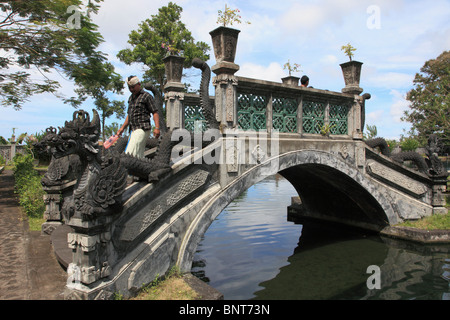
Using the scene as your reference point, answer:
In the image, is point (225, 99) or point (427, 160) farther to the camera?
point (427, 160)

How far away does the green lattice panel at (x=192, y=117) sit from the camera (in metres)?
8.55

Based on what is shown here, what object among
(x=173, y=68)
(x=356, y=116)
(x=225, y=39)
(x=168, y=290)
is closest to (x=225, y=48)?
(x=225, y=39)

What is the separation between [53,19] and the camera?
412 inches

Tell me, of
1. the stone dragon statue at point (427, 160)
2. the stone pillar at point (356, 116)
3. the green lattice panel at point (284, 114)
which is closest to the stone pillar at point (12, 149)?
the green lattice panel at point (284, 114)

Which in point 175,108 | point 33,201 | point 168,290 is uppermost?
point 175,108

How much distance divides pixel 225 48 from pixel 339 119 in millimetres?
4499

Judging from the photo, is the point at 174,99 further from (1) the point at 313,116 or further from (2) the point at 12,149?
(2) the point at 12,149

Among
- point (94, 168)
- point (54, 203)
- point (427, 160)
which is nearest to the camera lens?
point (94, 168)

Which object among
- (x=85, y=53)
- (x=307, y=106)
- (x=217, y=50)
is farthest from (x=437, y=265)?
(x=85, y=53)

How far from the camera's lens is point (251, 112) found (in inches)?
284

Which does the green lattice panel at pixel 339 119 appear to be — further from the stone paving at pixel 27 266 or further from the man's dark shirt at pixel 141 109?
the stone paving at pixel 27 266

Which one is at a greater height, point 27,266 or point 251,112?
point 251,112

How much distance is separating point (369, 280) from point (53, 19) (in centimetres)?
1220

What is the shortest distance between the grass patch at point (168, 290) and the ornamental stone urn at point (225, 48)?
408 centimetres
